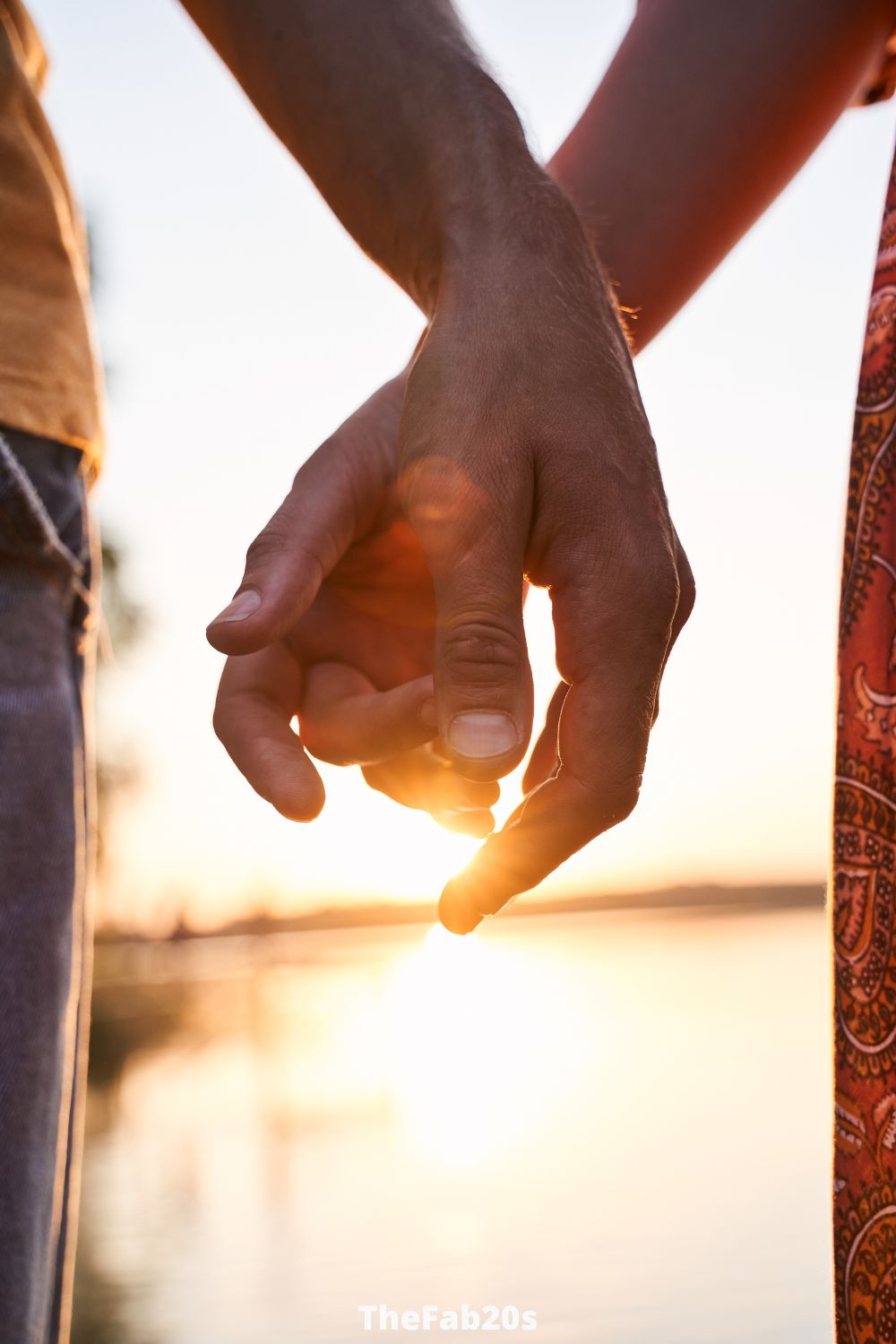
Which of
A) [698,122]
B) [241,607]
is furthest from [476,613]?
[698,122]

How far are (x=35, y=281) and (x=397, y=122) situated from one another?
0.46m

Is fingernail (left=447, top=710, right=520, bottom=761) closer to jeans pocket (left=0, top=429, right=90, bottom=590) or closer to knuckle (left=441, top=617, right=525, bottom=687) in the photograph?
knuckle (left=441, top=617, right=525, bottom=687)

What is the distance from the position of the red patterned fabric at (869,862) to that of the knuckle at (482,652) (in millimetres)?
396

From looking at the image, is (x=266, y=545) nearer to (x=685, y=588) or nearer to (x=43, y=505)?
(x=43, y=505)

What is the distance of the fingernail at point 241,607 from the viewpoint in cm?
110

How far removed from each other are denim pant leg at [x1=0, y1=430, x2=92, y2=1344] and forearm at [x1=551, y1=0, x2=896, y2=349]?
83 centimetres

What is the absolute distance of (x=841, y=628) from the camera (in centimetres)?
119

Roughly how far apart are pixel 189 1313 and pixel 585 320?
7269 millimetres

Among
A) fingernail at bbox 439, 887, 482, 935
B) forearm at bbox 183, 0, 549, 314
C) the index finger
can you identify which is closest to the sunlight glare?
fingernail at bbox 439, 887, 482, 935

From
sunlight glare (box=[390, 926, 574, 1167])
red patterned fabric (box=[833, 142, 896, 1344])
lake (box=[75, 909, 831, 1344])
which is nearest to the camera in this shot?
red patterned fabric (box=[833, 142, 896, 1344])

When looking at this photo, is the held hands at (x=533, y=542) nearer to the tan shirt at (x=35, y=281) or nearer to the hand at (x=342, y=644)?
the hand at (x=342, y=644)

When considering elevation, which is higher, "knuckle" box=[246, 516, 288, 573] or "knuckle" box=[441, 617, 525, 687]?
"knuckle" box=[246, 516, 288, 573]

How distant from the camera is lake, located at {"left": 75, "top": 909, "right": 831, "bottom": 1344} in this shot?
6.88 meters

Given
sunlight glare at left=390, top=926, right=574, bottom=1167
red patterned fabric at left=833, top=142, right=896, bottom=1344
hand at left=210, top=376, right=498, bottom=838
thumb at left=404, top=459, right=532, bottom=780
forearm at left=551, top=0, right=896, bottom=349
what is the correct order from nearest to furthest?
thumb at left=404, top=459, right=532, bottom=780 < red patterned fabric at left=833, top=142, right=896, bottom=1344 < hand at left=210, top=376, right=498, bottom=838 < forearm at left=551, top=0, right=896, bottom=349 < sunlight glare at left=390, top=926, right=574, bottom=1167
